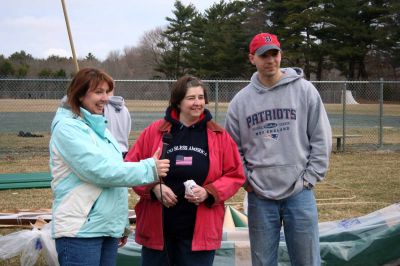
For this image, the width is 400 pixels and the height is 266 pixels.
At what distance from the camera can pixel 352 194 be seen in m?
8.93

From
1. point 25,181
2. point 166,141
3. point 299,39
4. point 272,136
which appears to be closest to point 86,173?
point 166,141

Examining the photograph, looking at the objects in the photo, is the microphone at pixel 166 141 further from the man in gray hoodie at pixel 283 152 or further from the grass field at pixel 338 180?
the grass field at pixel 338 180

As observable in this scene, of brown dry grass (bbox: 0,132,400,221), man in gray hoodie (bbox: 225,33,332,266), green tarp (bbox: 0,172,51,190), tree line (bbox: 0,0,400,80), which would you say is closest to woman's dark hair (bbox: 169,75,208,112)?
man in gray hoodie (bbox: 225,33,332,266)

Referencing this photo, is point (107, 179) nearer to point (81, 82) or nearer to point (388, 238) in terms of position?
point (81, 82)

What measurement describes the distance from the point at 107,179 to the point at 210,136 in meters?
0.73

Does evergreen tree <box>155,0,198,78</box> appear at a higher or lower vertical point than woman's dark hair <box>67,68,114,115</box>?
higher

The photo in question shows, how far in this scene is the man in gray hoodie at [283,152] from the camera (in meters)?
3.50

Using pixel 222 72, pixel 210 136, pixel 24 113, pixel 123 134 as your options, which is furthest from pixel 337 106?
pixel 210 136

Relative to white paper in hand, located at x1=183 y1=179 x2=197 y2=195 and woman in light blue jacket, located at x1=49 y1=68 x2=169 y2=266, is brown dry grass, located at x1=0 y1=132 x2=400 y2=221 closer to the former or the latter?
white paper in hand, located at x1=183 y1=179 x2=197 y2=195

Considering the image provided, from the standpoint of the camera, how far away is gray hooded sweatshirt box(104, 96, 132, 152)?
5.60 meters

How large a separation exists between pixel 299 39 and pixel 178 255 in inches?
1737

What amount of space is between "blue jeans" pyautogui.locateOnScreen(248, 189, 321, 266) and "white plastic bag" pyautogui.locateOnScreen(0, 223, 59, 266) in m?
1.77

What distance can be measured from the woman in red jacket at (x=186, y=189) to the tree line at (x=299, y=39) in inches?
1483

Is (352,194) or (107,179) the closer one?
(107,179)
